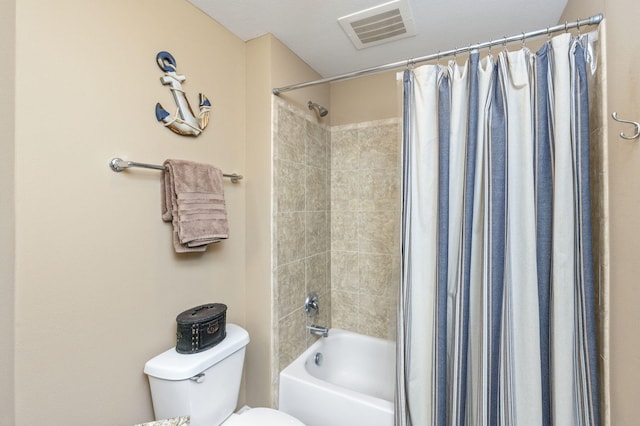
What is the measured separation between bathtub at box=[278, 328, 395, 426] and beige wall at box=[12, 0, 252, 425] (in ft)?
2.52

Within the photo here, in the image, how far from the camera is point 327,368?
6.92 ft

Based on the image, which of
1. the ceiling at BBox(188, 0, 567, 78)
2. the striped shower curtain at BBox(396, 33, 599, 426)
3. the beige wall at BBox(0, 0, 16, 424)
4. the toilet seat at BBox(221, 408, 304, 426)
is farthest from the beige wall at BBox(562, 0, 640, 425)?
the beige wall at BBox(0, 0, 16, 424)

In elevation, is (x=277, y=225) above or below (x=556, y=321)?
above

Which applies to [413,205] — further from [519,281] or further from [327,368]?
[327,368]

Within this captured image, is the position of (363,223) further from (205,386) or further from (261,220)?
(205,386)

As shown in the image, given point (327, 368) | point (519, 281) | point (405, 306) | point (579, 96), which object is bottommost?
point (327, 368)

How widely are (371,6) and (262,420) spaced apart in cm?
201

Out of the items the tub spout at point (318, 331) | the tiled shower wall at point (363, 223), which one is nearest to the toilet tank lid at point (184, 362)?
the tub spout at point (318, 331)

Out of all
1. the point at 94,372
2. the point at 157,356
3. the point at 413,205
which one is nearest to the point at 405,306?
the point at 413,205

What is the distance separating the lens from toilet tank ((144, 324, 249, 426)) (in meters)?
1.16

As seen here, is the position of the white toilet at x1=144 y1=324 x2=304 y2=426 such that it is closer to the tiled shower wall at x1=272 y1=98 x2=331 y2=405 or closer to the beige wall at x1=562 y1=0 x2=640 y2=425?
the tiled shower wall at x1=272 y1=98 x2=331 y2=405

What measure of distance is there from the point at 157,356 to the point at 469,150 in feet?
5.14

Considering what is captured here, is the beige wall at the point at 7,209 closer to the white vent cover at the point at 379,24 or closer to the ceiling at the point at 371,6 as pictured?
the ceiling at the point at 371,6

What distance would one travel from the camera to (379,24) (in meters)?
1.57
